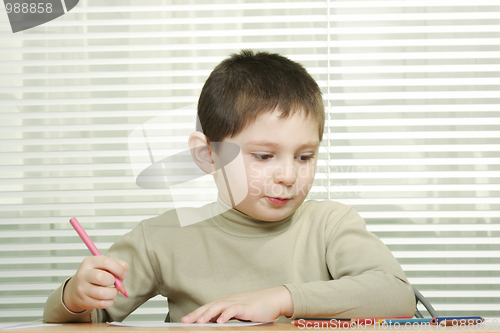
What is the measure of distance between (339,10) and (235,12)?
0.38 meters

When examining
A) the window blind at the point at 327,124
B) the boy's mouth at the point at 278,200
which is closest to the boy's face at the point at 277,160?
the boy's mouth at the point at 278,200

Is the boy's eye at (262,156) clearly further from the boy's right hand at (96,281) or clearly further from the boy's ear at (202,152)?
the boy's right hand at (96,281)

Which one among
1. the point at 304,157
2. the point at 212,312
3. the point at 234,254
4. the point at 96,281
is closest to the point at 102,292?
the point at 96,281

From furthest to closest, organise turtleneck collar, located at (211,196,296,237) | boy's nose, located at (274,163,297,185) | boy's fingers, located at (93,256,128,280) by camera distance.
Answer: turtleneck collar, located at (211,196,296,237), boy's nose, located at (274,163,297,185), boy's fingers, located at (93,256,128,280)

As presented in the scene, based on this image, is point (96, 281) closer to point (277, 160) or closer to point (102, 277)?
point (102, 277)

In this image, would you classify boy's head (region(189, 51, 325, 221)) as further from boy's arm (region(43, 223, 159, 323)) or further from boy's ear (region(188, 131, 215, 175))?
boy's arm (region(43, 223, 159, 323))

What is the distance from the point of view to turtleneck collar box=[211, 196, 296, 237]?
0.95m

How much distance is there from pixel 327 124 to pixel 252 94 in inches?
32.5

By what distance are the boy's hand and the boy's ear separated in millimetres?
384

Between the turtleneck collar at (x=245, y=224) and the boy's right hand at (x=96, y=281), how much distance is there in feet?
0.99

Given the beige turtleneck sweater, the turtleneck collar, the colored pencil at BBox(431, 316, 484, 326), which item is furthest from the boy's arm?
the colored pencil at BBox(431, 316, 484, 326)

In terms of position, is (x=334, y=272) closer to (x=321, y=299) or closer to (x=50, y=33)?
(x=321, y=299)

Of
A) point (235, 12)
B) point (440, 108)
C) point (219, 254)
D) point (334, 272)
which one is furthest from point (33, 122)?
point (440, 108)

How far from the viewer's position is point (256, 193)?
885 millimetres
